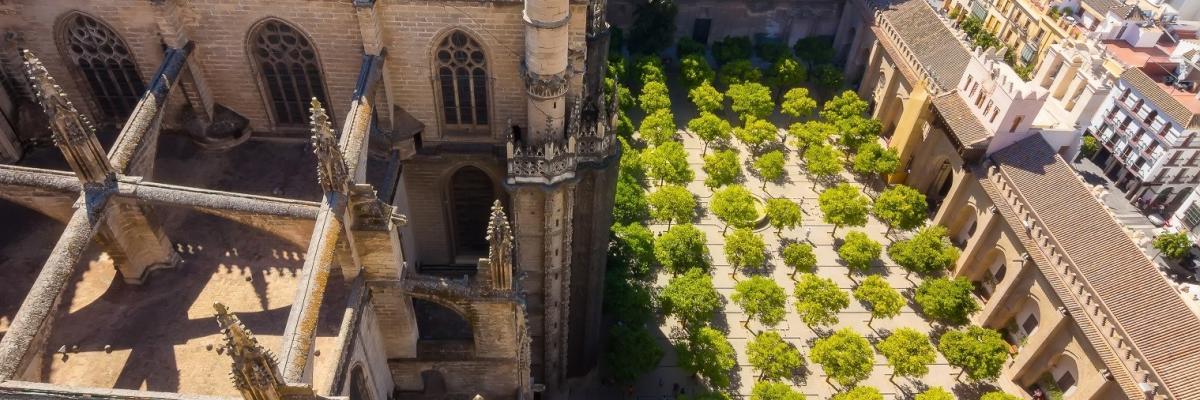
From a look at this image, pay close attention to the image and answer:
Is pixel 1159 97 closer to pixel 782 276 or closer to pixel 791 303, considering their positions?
pixel 782 276

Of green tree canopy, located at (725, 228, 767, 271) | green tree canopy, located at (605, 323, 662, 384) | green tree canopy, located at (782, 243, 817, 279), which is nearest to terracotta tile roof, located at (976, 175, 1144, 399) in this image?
green tree canopy, located at (782, 243, 817, 279)

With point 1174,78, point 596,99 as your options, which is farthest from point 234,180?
point 1174,78

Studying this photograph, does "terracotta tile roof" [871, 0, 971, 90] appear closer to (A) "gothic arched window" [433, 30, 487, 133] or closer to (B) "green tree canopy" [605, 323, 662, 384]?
(B) "green tree canopy" [605, 323, 662, 384]

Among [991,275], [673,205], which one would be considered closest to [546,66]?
[673,205]

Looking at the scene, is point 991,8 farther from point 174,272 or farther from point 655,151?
point 174,272

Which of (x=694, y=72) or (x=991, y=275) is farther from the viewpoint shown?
(x=694, y=72)

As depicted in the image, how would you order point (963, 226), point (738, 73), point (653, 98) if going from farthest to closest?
1. point (738, 73)
2. point (653, 98)
3. point (963, 226)
